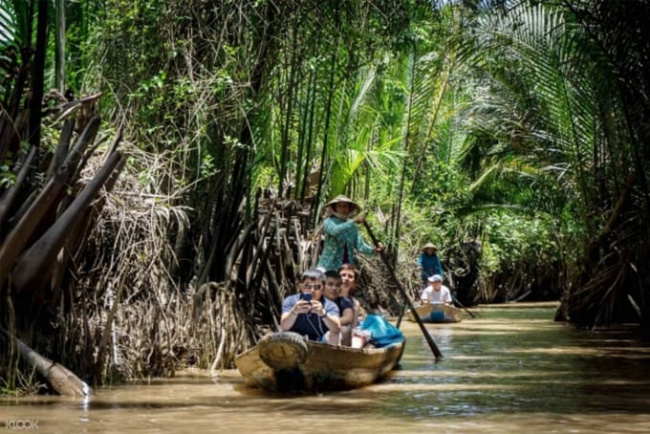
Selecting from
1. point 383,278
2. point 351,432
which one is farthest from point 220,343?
point 383,278

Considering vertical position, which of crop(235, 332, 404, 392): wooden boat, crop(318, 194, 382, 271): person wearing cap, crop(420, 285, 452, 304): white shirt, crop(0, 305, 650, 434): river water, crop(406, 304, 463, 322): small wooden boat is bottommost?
crop(0, 305, 650, 434): river water

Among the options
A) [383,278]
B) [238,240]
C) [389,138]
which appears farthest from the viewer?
[389,138]

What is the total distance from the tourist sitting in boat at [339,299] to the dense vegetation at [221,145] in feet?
5.91

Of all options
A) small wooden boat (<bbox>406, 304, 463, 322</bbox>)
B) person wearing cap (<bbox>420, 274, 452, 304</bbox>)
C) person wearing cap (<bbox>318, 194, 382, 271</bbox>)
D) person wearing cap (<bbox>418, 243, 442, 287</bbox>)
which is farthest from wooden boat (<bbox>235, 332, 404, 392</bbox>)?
person wearing cap (<bbox>418, 243, 442, 287</bbox>)

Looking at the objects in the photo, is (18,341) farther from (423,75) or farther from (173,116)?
(423,75)

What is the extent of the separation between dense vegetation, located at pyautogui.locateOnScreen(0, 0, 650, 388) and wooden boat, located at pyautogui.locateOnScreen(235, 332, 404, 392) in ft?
4.61

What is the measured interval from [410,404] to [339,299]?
1.80m

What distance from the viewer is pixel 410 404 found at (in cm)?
975

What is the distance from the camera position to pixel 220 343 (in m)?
12.4

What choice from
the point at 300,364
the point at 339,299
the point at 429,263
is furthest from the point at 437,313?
the point at 300,364

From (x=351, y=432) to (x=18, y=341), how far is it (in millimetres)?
3050

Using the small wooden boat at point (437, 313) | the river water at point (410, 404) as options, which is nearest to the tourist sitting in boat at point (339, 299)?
the river water at point (410, 404)

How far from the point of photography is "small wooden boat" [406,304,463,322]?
22.8m

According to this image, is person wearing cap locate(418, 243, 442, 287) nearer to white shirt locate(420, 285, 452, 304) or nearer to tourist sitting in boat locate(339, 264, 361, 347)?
white shirt locate(420, 285, 452, 304)
